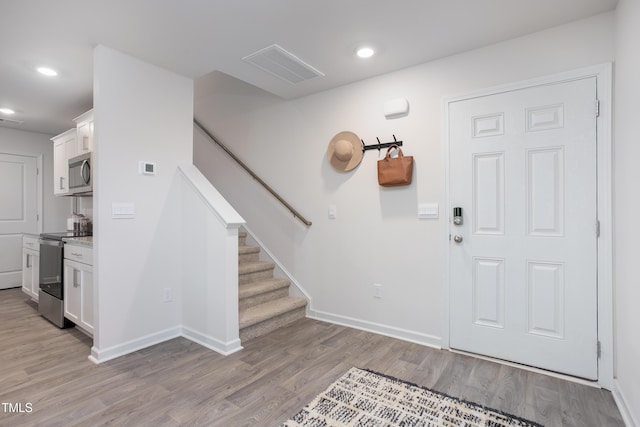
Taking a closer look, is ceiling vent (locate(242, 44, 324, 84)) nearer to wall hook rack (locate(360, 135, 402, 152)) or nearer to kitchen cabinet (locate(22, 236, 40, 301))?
wall hook rack (locate(360, 135, 402, 152))

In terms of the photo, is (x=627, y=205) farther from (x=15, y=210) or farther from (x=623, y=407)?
(x=15, y=210)

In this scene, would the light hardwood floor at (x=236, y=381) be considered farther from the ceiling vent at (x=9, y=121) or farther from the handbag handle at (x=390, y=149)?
the ceiling vent at (x=9, y=121)

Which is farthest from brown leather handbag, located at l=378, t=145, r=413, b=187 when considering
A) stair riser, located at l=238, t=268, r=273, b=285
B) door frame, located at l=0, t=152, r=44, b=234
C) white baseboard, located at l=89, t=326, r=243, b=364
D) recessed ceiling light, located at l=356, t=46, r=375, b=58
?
door frame, located at l=0, t=152, r=44, b=234

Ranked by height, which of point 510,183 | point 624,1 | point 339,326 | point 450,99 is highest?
point 624,1

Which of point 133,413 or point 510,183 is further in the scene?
point 510,183

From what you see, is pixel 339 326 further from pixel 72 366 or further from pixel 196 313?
pixel 72 366

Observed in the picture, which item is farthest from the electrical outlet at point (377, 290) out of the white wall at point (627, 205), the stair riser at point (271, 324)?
the white wall at point (627, 205)

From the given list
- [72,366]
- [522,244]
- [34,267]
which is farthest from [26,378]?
[522,244]

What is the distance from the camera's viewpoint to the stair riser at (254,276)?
3.45 metres

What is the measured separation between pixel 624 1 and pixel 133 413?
3632 mm

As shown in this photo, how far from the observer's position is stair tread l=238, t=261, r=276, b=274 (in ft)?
11.3

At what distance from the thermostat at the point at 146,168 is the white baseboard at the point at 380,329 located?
6.86 feet

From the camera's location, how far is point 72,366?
2.40 m

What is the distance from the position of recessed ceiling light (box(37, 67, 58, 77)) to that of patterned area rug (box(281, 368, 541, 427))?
11.6 ft
